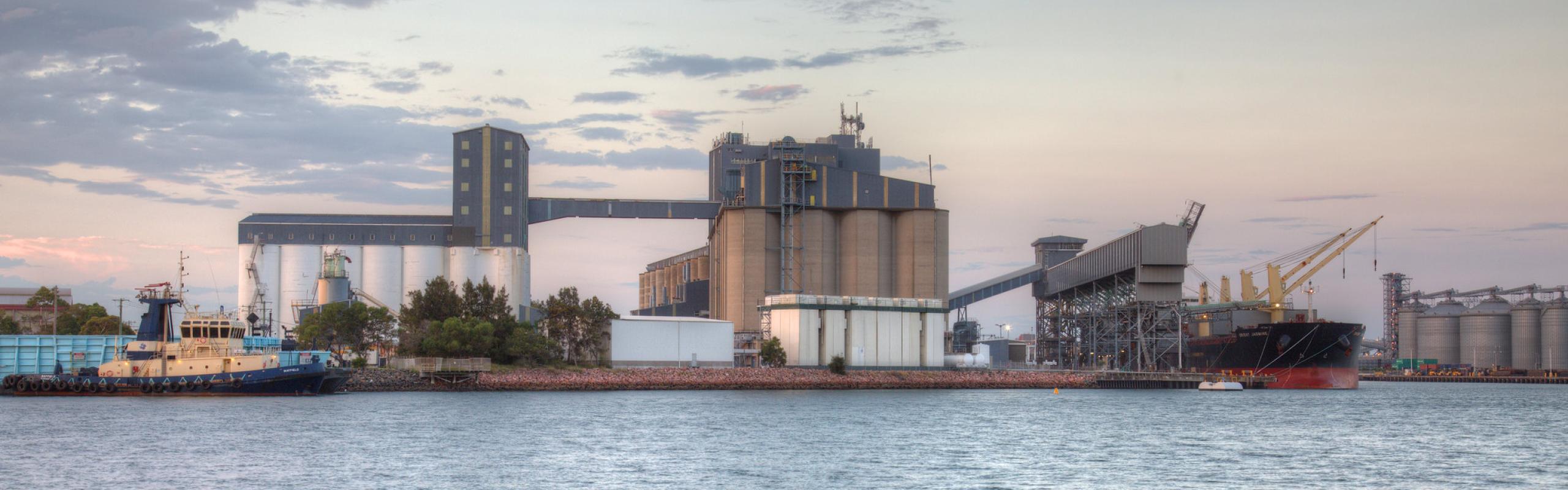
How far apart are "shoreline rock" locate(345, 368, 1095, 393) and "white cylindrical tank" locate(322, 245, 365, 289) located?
2449 centimetres

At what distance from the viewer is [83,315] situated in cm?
11319

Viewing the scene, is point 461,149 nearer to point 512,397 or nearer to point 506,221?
point 506,221

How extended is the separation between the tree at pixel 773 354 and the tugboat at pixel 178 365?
3427cm

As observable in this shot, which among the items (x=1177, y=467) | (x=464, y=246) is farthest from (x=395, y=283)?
(x=1177, y=467)

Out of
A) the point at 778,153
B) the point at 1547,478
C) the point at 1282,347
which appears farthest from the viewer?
the point at 778,153

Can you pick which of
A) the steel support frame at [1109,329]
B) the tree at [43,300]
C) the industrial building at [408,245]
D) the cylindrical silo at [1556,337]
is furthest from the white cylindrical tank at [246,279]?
the cylindrical silo at [1556,337]

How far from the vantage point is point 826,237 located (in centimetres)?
11625

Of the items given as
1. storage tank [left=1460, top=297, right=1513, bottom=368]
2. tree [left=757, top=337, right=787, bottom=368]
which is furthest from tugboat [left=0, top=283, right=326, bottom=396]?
storage tank [left=1460, top=297, right=1513, bottom=368]

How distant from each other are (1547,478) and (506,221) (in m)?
85.1

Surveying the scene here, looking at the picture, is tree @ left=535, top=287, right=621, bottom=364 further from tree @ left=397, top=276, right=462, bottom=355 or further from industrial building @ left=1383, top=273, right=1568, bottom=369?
industrial building @ left=1383, top=273, right=1568, bottom=369

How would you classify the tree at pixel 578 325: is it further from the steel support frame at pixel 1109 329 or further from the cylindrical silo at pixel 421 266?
the steel support frame at pixel 1109 329

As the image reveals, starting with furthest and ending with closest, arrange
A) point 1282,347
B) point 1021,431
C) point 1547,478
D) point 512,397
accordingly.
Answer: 1. point 1282,347
2. point 512,397
3. point 1021,431
4. point 1547,478

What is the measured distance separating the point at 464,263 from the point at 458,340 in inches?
869

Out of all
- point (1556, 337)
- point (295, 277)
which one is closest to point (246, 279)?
point (295, 277)
